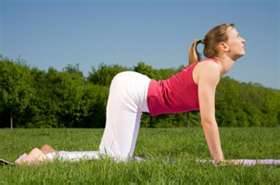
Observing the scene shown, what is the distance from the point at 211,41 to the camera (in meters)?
5.55

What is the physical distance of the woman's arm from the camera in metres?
4.97

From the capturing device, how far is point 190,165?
14.5 ft

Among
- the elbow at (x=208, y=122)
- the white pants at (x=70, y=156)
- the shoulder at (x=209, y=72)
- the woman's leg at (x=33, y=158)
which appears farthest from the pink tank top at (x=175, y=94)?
the woman's leg at (x=33, y=158)

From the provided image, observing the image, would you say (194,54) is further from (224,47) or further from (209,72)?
(209,72)

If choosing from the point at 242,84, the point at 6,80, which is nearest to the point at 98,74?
the point at 6,80

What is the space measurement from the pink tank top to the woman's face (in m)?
0.45

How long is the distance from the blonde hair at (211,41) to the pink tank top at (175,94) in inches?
9.1

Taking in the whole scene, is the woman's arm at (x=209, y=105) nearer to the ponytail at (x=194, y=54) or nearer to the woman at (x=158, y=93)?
the woman at (x=158, y=93)

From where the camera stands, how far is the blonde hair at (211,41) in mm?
5504

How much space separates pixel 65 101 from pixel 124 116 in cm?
2802

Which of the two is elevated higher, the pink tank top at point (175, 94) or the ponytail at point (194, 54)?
the ponytail at point (194, 54)

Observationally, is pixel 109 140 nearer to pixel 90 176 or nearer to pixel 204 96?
pixel 204 96

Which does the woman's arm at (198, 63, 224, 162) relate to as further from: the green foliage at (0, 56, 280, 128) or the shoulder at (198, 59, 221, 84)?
the green foliage at (0, 56, 280, 128)

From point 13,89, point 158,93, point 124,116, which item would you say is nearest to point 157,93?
point 158,93
